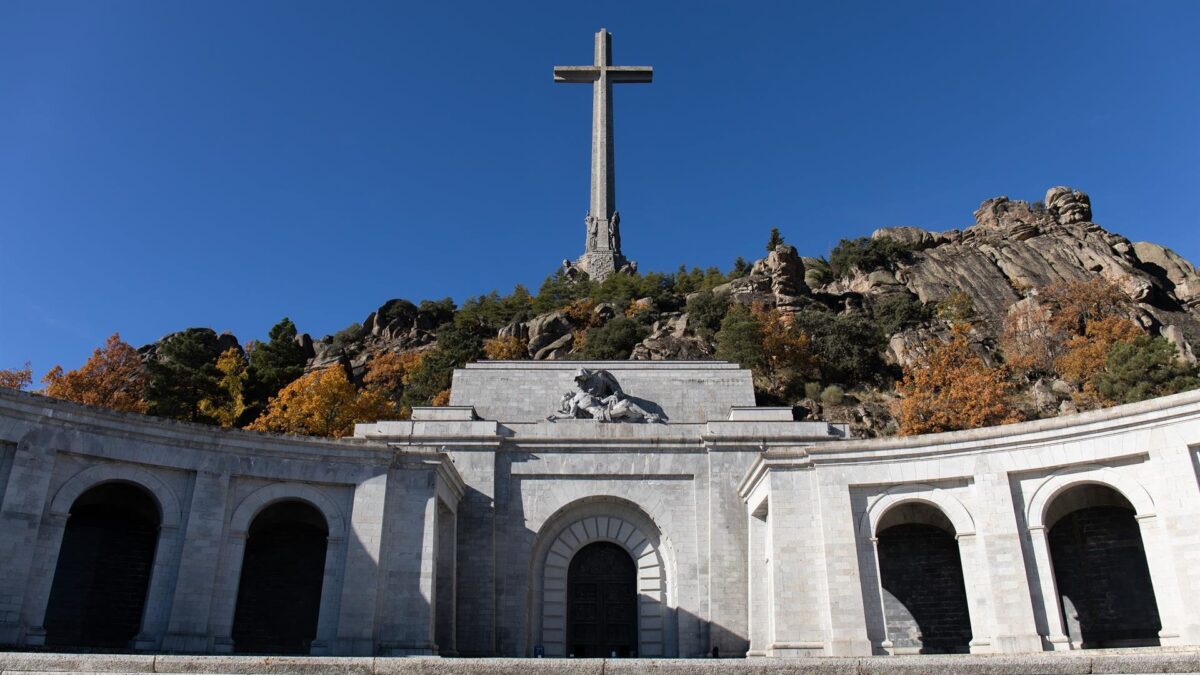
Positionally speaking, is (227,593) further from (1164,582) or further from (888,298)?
(888,298)

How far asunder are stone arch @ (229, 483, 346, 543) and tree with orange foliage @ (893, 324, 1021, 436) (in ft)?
102

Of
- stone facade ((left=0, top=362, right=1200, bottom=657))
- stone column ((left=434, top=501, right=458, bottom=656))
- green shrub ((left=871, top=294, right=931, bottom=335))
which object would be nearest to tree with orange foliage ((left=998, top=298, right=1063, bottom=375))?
green shrub ((left=871, top=294, right=931, bottom=335))

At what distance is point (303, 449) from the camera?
79.3 feet

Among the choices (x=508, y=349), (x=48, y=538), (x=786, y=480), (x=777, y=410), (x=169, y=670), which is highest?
(x=508, y=349)

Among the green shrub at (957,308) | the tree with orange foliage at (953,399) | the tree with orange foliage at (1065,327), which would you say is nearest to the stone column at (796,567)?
the tree with orange foliage at (953,399)

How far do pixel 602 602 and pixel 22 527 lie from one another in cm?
1563

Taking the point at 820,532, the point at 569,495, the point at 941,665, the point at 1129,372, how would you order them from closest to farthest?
the point at 941,665 → the point at 820,532 → the point at 569,495 → the point at 1129,372

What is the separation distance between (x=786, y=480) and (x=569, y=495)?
23.7 feet

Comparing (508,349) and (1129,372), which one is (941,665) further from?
(508,349)

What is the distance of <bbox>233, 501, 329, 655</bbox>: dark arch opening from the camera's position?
25.2 metres

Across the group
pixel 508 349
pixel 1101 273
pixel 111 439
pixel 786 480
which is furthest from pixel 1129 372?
pixel 111 439

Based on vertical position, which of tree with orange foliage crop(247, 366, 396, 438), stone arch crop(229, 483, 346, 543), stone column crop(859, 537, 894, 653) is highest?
tree with orange foliage crop(247, 366, 396, 438)

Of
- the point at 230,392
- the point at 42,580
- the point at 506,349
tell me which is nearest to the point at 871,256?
the point at 506,349

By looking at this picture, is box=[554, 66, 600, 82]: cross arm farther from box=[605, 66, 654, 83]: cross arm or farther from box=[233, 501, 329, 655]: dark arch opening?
box=[233, 501, 329, 655]: dark arch opening
